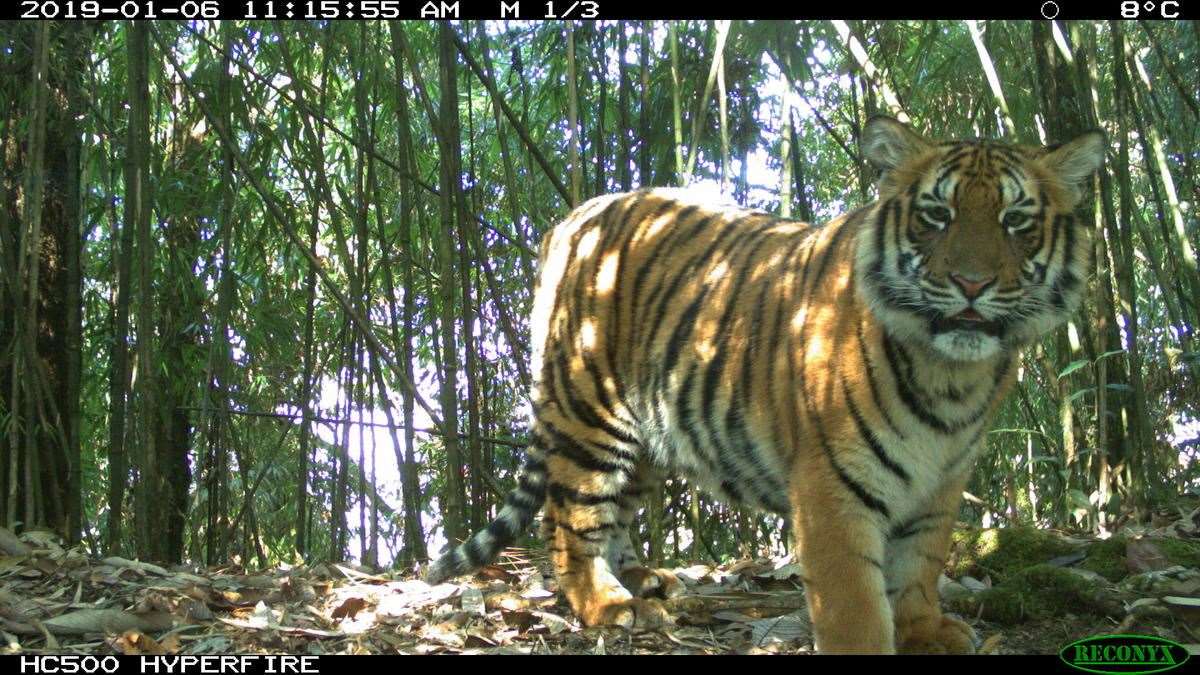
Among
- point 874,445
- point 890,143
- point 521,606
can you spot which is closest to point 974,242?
point 890,143

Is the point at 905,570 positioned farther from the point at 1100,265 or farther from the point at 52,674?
the point at 52,674

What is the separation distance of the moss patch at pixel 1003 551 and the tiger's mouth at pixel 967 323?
3.91ft

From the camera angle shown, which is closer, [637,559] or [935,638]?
[935,638]

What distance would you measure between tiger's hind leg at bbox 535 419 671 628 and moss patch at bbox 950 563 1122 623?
88 cm

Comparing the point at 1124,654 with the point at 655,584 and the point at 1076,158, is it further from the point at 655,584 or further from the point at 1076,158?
the point at 655,584

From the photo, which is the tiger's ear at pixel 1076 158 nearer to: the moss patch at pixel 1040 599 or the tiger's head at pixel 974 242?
the tiger's head at pixel 974 242

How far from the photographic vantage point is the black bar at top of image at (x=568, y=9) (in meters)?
2.70

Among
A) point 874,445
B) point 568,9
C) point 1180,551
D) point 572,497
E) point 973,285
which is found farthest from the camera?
point 568,9

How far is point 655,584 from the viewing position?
11.3 feet

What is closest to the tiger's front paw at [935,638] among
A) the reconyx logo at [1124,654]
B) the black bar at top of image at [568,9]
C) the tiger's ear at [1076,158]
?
the reconyx logo at [1124,654]

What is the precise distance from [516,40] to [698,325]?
9.63 ft

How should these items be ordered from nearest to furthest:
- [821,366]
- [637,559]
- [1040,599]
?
[821,366] → [1040,599] → [637,559]

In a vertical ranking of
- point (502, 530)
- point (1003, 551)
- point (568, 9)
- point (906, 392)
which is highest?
point (568, 9)

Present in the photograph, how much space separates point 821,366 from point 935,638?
718mm
